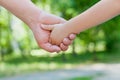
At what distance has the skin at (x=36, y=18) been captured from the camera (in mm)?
1613

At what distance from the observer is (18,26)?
744 cm

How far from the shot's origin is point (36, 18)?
5.47 feet

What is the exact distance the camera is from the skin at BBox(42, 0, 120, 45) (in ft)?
4.65

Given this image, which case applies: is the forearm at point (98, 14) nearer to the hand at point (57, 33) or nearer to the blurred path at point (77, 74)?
the hand at point (57, 33)

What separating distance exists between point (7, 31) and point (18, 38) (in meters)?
0.57

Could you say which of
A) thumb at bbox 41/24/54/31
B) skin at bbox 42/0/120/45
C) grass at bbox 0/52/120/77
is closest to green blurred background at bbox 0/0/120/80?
grass at bbox 0/52/120/77

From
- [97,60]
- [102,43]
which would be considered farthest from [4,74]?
[102,43]

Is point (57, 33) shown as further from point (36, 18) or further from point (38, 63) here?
point (38, 63)

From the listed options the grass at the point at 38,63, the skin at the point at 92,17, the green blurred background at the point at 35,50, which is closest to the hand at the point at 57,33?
the skin at the point at 92,17

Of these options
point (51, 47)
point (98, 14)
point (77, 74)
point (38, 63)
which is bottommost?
point (77, 74)

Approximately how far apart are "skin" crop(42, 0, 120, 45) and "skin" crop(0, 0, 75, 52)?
39mm

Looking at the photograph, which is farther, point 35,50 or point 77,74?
point 35,50

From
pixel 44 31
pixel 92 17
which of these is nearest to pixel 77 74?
pixel 44 31

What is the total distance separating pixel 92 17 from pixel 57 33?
21cm
